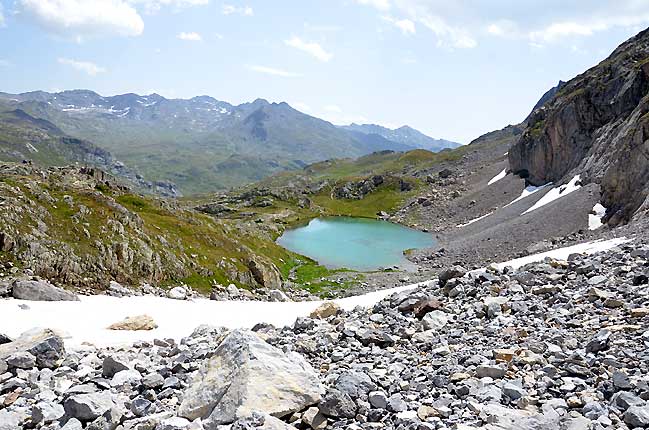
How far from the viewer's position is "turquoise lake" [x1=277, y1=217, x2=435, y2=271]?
94.1 meters

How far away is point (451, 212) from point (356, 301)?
407ft

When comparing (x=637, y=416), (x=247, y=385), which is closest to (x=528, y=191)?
(x=637, y=416)

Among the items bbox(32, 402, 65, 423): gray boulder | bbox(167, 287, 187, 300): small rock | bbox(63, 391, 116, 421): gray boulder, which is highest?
bbox(63, 391, 116, 421): gray boulder

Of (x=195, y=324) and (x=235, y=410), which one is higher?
(x=235, y=410)

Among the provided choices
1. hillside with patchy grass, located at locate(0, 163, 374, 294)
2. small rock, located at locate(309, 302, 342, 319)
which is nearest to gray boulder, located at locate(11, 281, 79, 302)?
hillside with patchy grass, located at locate(0, 163, 374, 294)

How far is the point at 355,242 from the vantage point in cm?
11788

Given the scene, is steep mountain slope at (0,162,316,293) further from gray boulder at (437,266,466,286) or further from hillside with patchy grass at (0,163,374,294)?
gray boulder at (437,266,466,286)

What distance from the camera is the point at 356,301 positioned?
30.7 meters

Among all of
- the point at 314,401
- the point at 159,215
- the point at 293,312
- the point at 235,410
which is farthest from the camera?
the point at 159,215

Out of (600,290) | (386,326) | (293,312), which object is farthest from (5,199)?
(600,290)

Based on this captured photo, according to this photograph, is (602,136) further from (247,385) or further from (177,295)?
(247,385)

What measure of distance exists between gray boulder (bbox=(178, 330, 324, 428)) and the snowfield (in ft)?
35.1

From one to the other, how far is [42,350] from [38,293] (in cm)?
1303

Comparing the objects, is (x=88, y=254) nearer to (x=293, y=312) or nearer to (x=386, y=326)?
(x=293, y=312)
